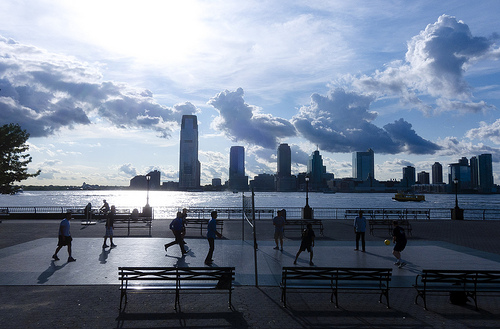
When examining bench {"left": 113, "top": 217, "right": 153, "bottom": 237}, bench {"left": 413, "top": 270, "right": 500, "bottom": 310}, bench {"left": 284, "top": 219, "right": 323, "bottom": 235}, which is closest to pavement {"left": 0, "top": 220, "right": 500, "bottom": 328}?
bench {"left": 413, "top": 270, "right": 500, "bottom": 310}

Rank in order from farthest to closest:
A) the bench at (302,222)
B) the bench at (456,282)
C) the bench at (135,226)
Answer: the bench at (135,226) → the bench at (302,222) → the bench at (456,282)

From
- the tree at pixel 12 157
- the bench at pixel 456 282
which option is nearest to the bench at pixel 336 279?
the bench at pixel 456 282

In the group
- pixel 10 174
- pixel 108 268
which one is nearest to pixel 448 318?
pixel 108 268

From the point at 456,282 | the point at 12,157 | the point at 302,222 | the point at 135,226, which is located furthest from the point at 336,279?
the point at 12,157

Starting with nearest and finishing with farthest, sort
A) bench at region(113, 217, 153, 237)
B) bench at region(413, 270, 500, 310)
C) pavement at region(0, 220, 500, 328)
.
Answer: pavement at region(0, 220, 500, 328), bench at region(413, 270, 500, 310), bench at region(113, 217, 153, 237)

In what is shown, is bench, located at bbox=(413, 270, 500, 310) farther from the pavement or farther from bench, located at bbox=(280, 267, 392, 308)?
bench, located at bbox=(280, 267, 392, 308)

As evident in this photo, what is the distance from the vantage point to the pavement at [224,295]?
768cm

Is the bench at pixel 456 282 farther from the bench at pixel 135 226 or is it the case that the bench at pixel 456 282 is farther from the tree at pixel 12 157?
the tree at pixel 12 157

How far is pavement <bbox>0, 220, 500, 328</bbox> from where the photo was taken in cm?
768

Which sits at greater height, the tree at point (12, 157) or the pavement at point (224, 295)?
the tree at point (12, 157)

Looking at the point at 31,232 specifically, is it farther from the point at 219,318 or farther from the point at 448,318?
the point at 448,318

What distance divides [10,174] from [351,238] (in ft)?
84.3

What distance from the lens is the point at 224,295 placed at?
379 inches

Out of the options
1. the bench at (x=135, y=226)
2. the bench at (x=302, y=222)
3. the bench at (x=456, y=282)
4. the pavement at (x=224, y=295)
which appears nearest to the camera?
the pavement at (x=224, y=295)
